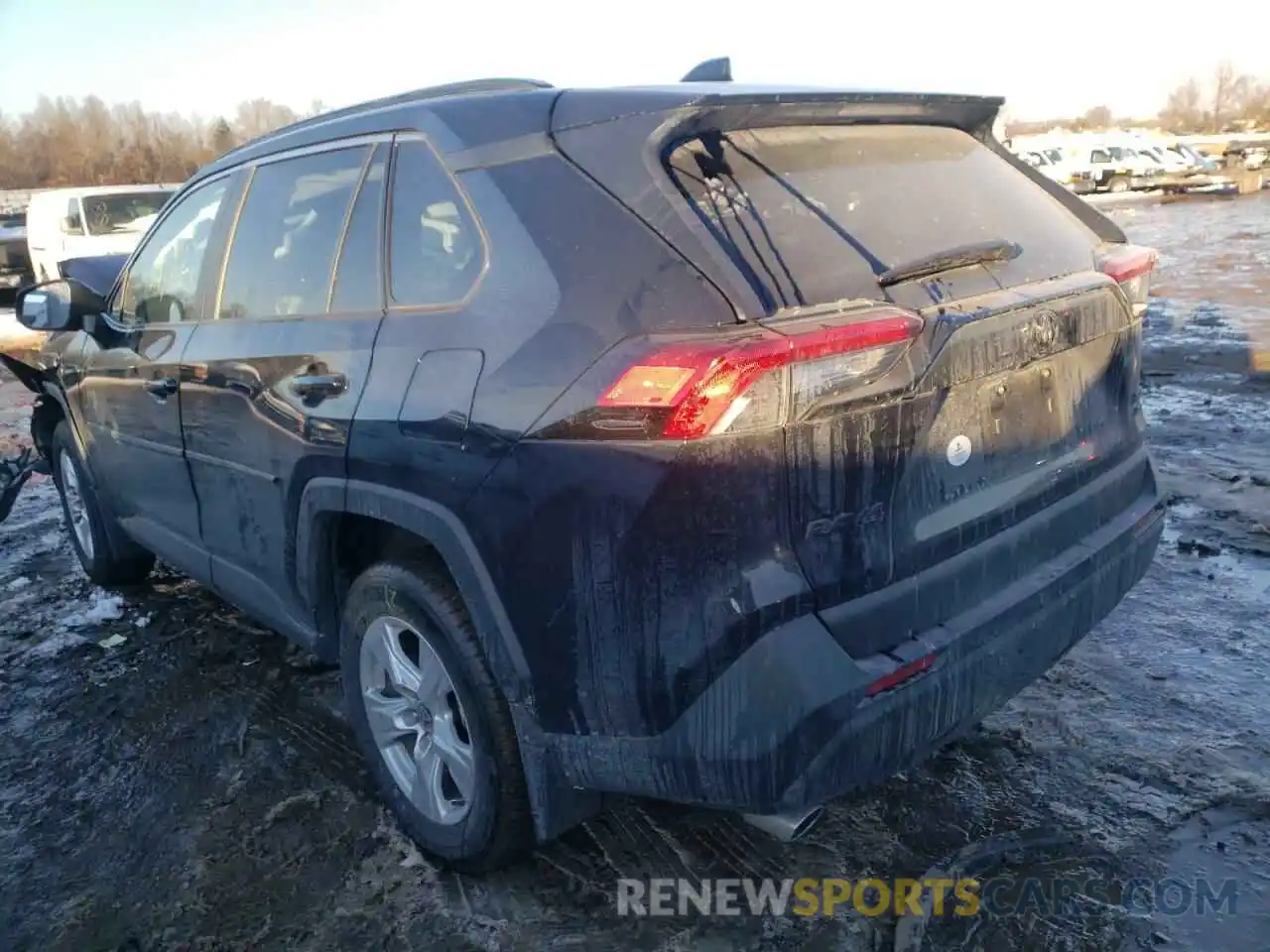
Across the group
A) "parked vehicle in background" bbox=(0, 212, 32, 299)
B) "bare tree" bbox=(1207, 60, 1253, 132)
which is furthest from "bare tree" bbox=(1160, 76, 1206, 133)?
"parked vehicle in background" bbox=(0, 212, 32, 299)

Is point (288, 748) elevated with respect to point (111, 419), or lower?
lower

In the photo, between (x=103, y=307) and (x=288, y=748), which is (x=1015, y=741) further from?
(x=103, y=307)

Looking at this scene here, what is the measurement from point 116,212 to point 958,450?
14.9 metres

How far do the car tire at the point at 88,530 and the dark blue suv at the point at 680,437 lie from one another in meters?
2.05

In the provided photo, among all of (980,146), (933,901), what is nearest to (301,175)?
(980,146)

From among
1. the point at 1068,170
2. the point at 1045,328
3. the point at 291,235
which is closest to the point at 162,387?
the point at 291,235

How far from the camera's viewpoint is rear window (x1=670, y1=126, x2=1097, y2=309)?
2.17 metres

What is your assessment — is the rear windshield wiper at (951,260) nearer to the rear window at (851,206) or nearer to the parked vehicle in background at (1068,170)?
the rear window at (851,206)

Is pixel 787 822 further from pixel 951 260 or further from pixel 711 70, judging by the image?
pixel 711 70

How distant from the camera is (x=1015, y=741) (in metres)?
3.11

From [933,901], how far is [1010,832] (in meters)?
0.37

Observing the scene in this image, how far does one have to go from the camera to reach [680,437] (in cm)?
194

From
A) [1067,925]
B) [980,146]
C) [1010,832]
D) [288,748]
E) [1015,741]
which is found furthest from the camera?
[288,748]

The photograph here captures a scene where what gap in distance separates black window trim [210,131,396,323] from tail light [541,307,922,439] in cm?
97
